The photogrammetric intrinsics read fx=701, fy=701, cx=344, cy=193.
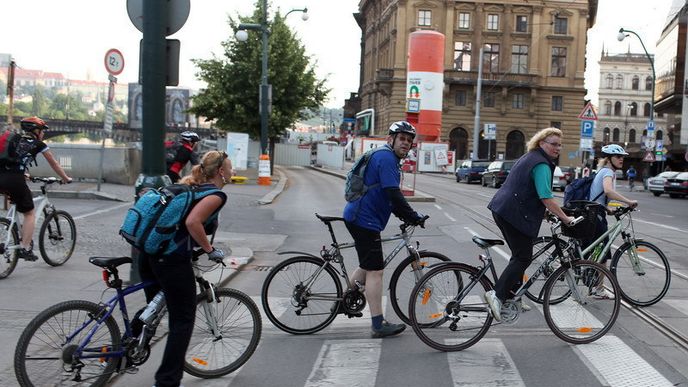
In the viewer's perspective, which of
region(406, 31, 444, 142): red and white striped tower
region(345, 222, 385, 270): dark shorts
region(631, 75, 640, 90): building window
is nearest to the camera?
region(345, 222, 385, 270): dark shorts

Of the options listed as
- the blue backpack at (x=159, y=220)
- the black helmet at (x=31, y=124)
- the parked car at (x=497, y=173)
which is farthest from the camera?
the parked car at (x=497, y=173)

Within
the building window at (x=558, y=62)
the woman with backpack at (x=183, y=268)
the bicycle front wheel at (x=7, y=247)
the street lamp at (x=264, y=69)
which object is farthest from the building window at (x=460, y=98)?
the woman with backpack at (x=183, y=268)

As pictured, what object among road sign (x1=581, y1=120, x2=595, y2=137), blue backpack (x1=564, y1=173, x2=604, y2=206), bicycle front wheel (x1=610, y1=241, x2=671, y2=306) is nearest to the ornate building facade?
road sign (x1=581, y1=120, x2=595, y2=137)

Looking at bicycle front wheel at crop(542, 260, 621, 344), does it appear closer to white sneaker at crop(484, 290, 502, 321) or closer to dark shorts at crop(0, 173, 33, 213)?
white sneaker at crop(484, 290, 502, 321)

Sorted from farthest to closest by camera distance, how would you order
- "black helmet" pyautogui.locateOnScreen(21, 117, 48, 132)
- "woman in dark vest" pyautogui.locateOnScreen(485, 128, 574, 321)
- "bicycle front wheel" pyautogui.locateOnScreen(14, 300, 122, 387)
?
"black helmet" pyautogui.locateOnScreen(21, 117, 48, 132) → "woman in dark vest" pyautogui.locateOnScreen(485, 128, 574, 321) → "bicycle front wheel" pyautogui.locateOnScreen(14, 300, 122, 387)

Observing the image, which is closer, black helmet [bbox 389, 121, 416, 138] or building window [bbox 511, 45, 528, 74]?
black helmet [bbox 389, 121, 416, 138]

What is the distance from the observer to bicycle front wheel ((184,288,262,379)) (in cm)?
482

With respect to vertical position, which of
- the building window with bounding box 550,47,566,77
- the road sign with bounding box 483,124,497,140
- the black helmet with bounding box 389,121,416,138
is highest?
the building window with bounding box 550,47,566,77

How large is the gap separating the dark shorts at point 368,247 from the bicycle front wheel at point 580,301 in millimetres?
1430

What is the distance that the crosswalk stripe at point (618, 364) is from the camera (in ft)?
15.9

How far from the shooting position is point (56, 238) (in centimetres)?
844

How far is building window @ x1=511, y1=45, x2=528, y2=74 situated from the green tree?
137ft

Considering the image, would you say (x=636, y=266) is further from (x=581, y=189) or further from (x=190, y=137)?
(x=190, y=137)

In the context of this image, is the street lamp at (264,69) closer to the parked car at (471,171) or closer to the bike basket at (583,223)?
the parked car at (471,171)
